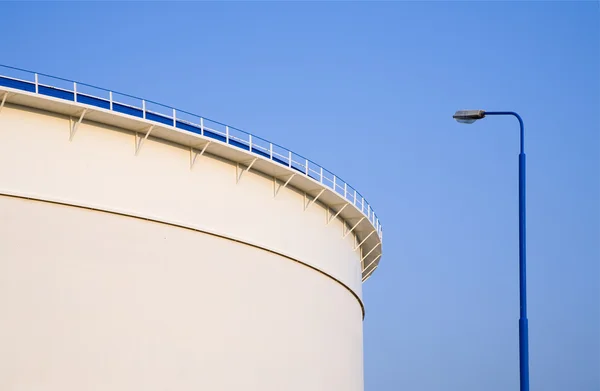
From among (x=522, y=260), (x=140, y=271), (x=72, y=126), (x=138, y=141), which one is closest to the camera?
(x=522, y=260)

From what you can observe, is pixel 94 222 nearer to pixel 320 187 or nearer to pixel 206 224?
pixel 206 224

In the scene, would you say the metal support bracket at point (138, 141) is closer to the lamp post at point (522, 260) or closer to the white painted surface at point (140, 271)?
the white painted surface at point (140, 271)

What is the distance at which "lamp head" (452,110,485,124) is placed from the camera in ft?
63.0

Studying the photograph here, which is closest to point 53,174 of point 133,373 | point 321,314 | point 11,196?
point 11,196

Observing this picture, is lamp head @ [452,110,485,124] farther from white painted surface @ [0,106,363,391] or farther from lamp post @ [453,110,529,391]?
white painted surface @ [0,106,363,391]

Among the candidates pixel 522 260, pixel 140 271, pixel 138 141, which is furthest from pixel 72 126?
pixel 522 260

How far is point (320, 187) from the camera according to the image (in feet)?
104

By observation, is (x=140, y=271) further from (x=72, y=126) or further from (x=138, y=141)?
(x=72, y=126)

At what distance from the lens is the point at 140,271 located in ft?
82.1

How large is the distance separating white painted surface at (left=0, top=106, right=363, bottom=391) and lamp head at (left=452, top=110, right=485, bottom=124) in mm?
9404

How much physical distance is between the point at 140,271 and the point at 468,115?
970 centimetres

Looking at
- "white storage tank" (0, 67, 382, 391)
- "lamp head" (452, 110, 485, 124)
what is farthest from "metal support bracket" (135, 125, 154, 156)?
"lamp head" (452, 110, 485, 124)

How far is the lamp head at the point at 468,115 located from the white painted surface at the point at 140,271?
9.40 m

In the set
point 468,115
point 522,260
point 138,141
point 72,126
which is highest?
point 138,141
